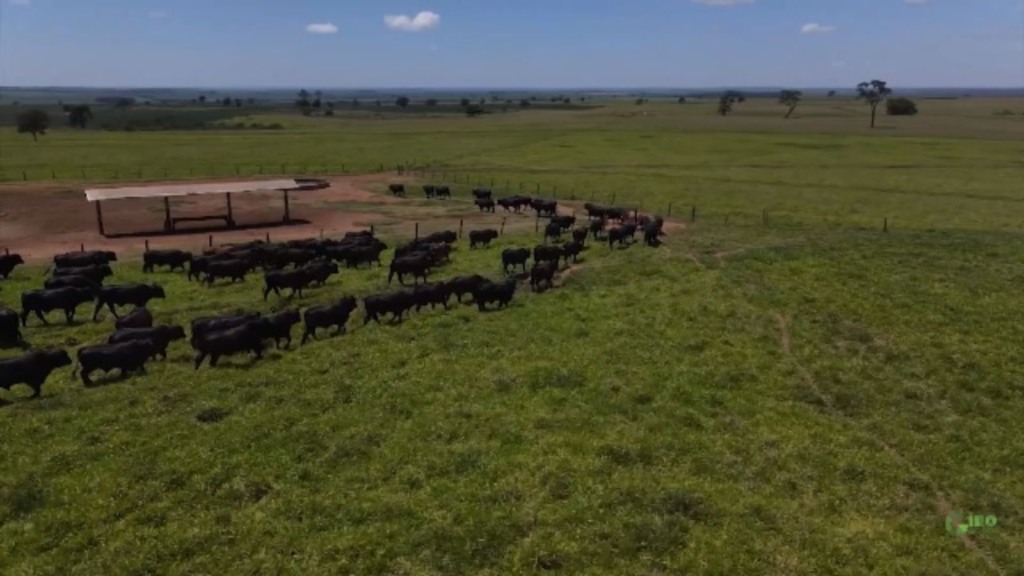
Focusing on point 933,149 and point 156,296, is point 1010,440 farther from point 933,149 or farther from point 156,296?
point 933,149

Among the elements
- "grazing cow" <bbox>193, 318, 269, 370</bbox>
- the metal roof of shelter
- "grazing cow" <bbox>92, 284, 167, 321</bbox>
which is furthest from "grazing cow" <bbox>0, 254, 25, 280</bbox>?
"grazing cow" <bbox>193, 318, 269, 370</bbox>

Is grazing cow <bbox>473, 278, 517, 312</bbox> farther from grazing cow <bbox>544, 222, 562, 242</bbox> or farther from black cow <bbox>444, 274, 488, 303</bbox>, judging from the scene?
grazing cow <bbox>544, 222, 562, 242</bbox>

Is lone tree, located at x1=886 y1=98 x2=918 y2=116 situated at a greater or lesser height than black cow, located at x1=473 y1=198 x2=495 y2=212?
greater

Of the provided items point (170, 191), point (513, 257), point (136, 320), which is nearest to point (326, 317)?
point (136, 320)

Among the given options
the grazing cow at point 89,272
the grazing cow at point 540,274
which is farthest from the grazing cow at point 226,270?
the grazing cow at point 540,274

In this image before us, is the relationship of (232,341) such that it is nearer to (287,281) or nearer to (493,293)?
(287,281)

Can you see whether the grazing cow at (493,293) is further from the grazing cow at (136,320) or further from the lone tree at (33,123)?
the lone tree at (33,123)
